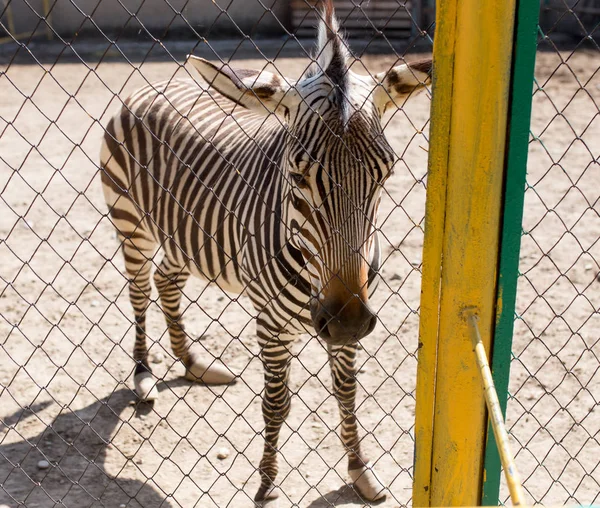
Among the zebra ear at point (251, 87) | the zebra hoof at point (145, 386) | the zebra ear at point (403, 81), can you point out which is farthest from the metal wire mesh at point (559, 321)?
the zebra hoof at point (145, 386)

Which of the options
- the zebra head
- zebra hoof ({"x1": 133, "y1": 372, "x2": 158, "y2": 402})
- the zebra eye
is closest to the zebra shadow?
zebra hoof ({"x1": 133, "y1": 372, "x2": 158, "y2": 402})

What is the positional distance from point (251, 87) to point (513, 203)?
103cm

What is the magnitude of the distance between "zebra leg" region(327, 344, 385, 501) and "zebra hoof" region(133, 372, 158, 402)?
49.5 inches

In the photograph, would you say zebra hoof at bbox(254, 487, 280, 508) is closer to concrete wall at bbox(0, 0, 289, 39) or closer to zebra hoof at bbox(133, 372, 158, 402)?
zebra hoof at bbox(133, 372, 158, 402)

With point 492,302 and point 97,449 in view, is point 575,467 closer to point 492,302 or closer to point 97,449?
point 492,302

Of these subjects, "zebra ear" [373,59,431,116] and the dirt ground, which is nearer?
"zebra ear" [373,59,431,116]

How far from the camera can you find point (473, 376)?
1966 millimetres

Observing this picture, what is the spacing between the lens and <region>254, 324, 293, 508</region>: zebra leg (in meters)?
3.24

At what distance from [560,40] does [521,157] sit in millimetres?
12588

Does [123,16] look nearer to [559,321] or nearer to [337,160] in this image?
[559,321]

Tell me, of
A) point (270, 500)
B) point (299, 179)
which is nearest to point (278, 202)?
point (299, 179)

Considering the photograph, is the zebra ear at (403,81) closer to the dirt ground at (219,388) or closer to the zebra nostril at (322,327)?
the dirt ground at (219,388)

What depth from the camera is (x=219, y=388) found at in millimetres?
4359

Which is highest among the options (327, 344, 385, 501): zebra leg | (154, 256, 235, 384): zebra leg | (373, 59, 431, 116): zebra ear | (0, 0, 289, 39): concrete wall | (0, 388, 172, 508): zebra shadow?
(0, 0, 289, 39): concrete wall
